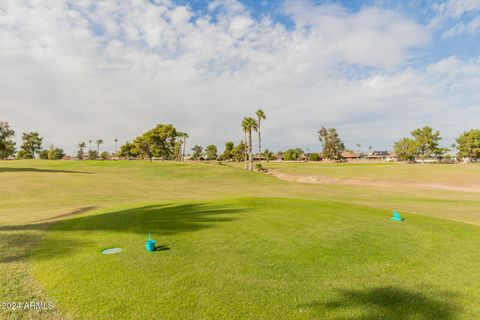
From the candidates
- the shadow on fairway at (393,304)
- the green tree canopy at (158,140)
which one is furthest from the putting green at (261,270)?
the green tree canopy at (158,140)

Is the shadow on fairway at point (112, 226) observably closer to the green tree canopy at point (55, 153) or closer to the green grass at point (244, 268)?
the green grass at point (244, 268)

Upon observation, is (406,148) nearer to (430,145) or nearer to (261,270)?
(430,145)

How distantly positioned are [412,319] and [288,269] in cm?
285

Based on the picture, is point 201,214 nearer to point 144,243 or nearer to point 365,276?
point 144,243

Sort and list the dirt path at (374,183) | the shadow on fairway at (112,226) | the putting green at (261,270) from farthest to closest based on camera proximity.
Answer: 1. the dirt path at (374,183)
2. the shadow on fairway at (112,226)
3. the putting green at (261,270)

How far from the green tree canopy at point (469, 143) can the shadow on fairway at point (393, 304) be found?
13669 centimetres

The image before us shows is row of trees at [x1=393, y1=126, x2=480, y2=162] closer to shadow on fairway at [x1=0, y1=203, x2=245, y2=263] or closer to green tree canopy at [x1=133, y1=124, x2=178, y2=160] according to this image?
green tree canopy at [x1=133, y1=124, x2=178, y2=160]

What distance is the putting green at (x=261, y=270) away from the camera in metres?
5.27

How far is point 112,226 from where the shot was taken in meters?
11.8

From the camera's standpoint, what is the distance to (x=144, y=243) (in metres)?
9.22

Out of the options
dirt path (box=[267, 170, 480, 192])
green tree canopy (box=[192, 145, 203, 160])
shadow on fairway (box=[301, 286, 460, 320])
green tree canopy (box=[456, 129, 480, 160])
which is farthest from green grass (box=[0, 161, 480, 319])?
green tree canopy (box=[192, 145, 203, 160])

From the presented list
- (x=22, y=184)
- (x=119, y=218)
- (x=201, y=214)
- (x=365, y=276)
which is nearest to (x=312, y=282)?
(x=365, y=276)

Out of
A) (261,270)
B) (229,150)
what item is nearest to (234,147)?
(229,150)

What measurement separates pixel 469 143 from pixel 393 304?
138737mm
